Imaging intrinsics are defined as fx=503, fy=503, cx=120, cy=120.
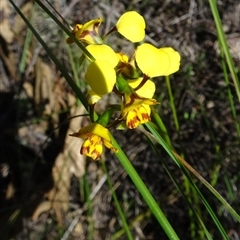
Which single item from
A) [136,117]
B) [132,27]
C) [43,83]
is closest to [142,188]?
[136,117]

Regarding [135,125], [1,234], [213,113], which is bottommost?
[213,113]

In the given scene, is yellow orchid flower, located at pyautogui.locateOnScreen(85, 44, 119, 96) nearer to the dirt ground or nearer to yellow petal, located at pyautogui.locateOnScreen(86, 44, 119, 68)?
yellow petal, located at pyautogui.locateOnScreen(86, 44, 119, 68)

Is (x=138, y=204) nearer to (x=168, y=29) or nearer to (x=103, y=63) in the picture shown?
(x=168, y=29)

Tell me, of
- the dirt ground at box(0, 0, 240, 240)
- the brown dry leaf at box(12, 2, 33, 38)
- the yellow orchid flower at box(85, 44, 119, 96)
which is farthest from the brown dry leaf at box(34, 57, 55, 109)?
the yellow orchid flower at box(85, 44, 119, 96)

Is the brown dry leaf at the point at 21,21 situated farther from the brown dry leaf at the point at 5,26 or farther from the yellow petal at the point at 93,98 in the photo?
the yellow petal at the point at 93,98

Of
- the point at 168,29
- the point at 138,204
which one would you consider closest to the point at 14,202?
the point at 138,204

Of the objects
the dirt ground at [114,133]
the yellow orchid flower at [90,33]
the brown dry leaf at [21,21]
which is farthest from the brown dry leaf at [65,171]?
Answer: the yellow orchid flower at [90,33]
